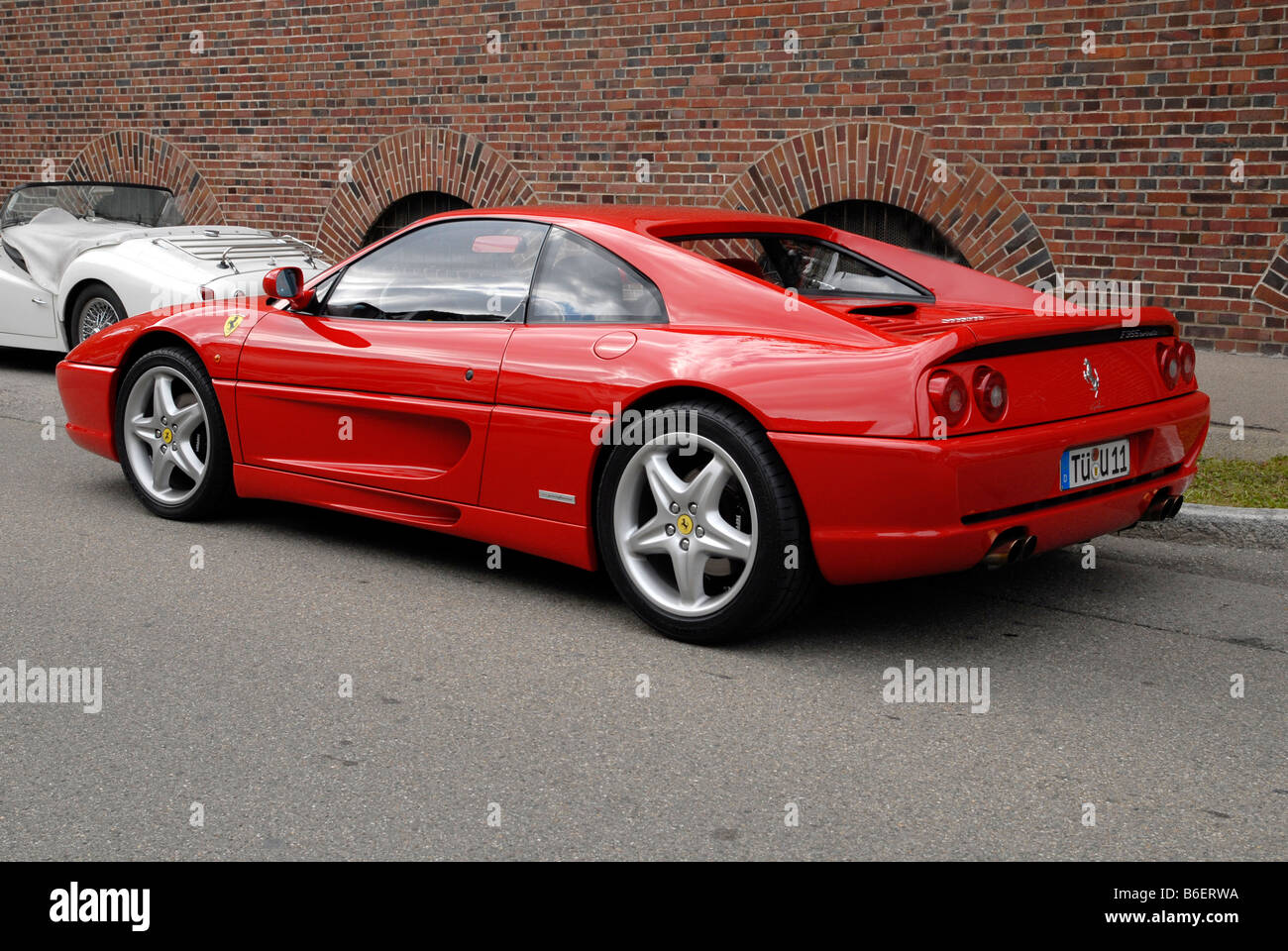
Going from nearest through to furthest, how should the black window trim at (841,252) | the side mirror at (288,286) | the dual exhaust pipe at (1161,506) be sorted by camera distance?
the dual exhaust pipe at (1161,506)
the black window trim at (841,252)
the side mirror at (288,286)

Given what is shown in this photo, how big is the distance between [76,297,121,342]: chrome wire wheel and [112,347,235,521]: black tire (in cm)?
354

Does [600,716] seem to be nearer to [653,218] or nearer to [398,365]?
[398,365]

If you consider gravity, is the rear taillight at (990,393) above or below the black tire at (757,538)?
above

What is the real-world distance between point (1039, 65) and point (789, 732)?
639 cm

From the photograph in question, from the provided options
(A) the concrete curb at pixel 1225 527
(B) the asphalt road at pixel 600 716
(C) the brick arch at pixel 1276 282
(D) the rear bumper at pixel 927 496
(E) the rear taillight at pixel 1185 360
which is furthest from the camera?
(C) the brick arch at pixel 1276 282

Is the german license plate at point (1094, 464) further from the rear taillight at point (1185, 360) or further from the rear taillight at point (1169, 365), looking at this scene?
the rear taillight at point (1185, 360)

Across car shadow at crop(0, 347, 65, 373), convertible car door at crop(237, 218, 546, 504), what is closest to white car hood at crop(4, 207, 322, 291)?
car shadow at crop(0, 347, 65, 373)

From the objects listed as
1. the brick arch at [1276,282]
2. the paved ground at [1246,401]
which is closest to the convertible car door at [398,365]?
the paved ground at [1246,401]

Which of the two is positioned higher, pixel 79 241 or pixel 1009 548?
pixel 79 241

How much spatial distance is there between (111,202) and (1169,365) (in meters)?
8.64

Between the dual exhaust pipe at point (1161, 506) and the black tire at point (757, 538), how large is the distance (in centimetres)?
125

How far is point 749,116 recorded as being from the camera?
994cm

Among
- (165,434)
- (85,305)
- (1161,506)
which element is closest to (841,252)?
(1161,506)

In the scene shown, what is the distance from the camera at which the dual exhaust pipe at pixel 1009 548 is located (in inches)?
157
